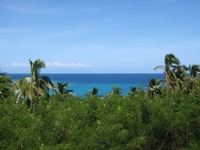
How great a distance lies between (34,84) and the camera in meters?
22.9

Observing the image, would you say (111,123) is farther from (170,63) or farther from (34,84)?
(170,63)

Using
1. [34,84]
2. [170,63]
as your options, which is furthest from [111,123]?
[170,63]

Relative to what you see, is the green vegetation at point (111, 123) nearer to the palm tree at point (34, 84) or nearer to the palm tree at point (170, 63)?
the palm tree at point (34, 84)

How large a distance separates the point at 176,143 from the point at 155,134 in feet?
3.85

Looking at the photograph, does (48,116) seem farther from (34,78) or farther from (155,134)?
(34,78)

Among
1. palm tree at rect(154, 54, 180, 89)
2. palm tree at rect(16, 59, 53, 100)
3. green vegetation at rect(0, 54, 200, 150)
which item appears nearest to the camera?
green vegetation at rect(0, 54, 200, 150)

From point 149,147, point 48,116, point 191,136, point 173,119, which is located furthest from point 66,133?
point 191,136

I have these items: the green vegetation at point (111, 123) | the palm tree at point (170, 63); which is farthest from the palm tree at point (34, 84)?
the palm tree at point (170, 63)

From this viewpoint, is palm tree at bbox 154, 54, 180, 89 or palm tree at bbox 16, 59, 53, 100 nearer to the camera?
palm tree at bbox 16, 59, 53, 100

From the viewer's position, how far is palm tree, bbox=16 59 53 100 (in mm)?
22047

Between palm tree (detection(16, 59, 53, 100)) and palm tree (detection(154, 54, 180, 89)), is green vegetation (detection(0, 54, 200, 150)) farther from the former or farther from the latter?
palm tree (detection(154, 54, 180, 89))

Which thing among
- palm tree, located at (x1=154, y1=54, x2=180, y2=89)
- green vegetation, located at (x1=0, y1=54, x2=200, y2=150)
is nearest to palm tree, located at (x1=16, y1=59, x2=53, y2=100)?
green vegetation, located at (x1=0, y1=54, x2=200, y2=150)

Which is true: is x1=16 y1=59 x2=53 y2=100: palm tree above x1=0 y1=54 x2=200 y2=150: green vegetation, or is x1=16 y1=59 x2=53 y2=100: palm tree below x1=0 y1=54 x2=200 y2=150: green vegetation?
above

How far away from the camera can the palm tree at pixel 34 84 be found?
72.3ft
